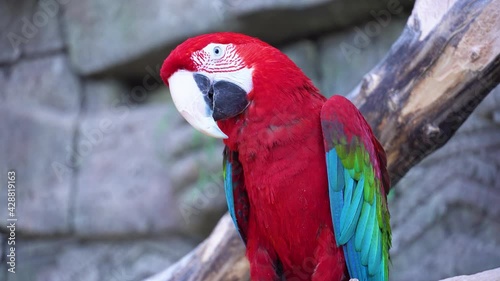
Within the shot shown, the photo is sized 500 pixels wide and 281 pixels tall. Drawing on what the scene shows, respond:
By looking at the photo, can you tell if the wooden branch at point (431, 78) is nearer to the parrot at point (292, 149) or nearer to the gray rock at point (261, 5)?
the parrot at point (292, 149)

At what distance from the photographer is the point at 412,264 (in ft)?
12.1

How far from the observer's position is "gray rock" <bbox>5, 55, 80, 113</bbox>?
4.27 meters

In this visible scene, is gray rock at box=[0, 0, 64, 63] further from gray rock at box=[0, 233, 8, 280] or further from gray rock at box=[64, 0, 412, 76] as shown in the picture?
gray rock at box=[0, 233, 8, 280]

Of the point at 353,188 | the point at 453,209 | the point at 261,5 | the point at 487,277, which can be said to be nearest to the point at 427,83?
the point at 353,188

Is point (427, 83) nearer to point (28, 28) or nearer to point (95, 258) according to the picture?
point (95, 258)

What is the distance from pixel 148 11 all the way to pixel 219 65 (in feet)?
7.77

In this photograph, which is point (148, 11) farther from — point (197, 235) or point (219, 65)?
point (219, 65)

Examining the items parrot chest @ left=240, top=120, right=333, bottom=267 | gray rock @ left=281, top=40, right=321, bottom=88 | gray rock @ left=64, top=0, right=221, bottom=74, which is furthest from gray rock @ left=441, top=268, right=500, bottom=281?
gray rock @ left=64, top=0, right=221, bottom=74

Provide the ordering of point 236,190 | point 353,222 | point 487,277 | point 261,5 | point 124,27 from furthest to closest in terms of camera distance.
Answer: point 124,27, point 261,5, point 236,190, point 353,222, point 487,277

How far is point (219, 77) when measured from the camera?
1848 millimetres

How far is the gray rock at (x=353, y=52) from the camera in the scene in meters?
3.82

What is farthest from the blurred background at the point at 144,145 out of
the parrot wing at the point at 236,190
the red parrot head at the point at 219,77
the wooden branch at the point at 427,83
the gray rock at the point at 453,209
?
the red parrot head at the point at 219,77

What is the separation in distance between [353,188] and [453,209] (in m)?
1.93

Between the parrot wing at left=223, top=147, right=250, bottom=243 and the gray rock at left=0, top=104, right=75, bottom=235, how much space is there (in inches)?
90.8
